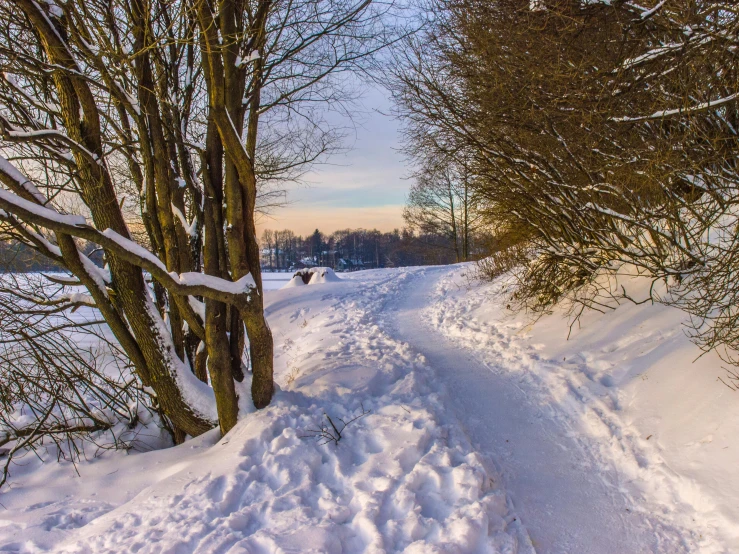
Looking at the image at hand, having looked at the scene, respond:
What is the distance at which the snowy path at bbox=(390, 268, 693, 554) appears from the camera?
8.95ft

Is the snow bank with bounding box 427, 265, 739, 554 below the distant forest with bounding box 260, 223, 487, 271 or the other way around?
below

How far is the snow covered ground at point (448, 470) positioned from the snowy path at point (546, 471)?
0.02 meters

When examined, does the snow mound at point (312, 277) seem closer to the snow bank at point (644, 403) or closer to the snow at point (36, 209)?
the snow bank at point (644, 403)

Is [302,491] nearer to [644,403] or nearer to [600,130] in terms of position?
[644,403]

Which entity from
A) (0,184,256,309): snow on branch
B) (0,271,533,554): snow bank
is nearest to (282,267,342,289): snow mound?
(0,271,533,554): snow bank

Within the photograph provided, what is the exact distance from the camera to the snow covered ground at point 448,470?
2602mm

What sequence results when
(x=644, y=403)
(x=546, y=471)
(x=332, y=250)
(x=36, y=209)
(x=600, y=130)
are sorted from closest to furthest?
1. (x=36, y=209)
2. (x=546, y=471)
3. (x=644, y=403)
4. (x=600, y=130)
5. (x=332, y=250)

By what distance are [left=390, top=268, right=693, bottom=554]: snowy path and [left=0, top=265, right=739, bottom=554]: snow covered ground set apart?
0.6 inches

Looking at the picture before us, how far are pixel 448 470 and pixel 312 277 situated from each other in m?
13.2

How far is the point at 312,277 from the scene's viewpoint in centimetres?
1602

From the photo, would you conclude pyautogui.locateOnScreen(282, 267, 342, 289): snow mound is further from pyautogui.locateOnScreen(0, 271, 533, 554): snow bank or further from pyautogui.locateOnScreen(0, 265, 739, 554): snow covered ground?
Answer: pyautogui.locateOnScreen(0, 271, 533, 554): snow bank

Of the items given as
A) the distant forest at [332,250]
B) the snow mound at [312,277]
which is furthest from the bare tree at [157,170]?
the distant forest at [332,250]

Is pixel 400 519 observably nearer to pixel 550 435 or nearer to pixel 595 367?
pixel 550 435

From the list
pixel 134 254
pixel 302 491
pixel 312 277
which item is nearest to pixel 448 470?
pixel 302 491
